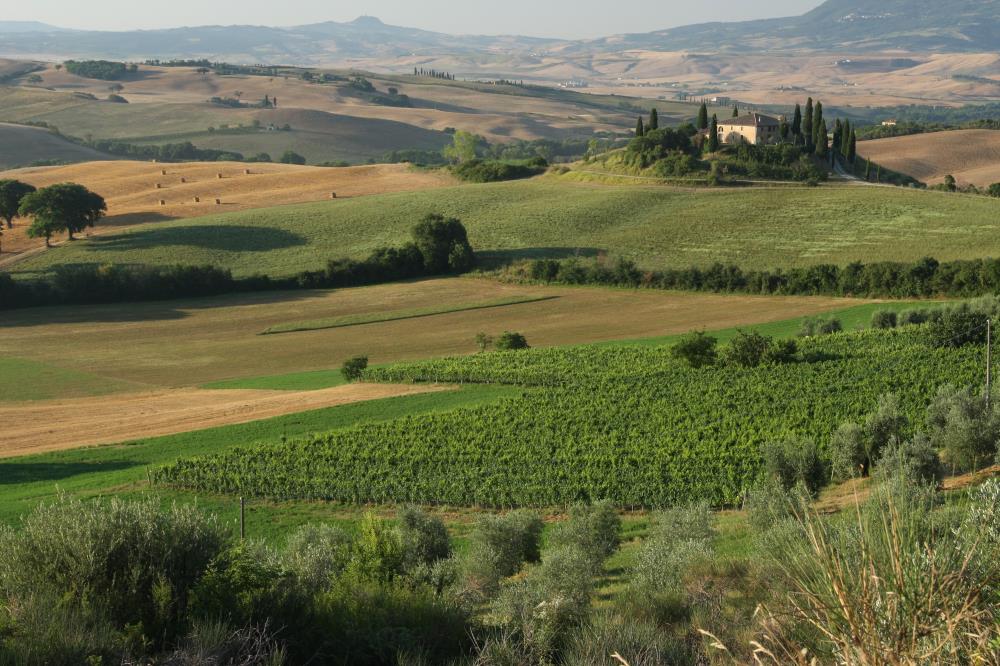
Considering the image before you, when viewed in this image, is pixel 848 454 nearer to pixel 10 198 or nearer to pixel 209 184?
pixel 10 198

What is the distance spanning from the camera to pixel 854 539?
6633mm

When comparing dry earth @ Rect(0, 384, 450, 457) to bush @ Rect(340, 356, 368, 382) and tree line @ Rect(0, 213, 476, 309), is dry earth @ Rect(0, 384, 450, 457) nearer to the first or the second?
bush @ Rect(340, 356, 368, 382)

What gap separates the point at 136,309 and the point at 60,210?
1788 cm

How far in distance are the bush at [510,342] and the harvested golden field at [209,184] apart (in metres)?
46.0

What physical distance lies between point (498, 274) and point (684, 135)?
37.4m

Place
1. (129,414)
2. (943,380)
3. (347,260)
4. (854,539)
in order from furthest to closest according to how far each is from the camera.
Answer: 1. (347,260)
2. (129,414)
3. (943,380)
4. (854,539)

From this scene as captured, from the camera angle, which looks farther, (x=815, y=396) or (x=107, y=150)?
(x=107, y=150)

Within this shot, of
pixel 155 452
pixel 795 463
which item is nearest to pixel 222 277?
pixel 155 452

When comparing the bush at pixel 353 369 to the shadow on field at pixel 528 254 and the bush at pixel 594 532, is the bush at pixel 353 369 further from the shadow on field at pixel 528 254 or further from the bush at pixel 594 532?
the shadow on field at pixel 528 254

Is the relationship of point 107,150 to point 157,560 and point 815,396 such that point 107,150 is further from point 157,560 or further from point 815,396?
point 157,560

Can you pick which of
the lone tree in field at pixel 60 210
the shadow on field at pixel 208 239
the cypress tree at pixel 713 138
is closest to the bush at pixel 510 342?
the shadow on field at pixel 208 239

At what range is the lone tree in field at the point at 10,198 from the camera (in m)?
83.1

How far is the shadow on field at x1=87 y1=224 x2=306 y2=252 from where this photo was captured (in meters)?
81.1

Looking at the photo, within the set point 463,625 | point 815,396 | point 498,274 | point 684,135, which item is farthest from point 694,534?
point 684,135
